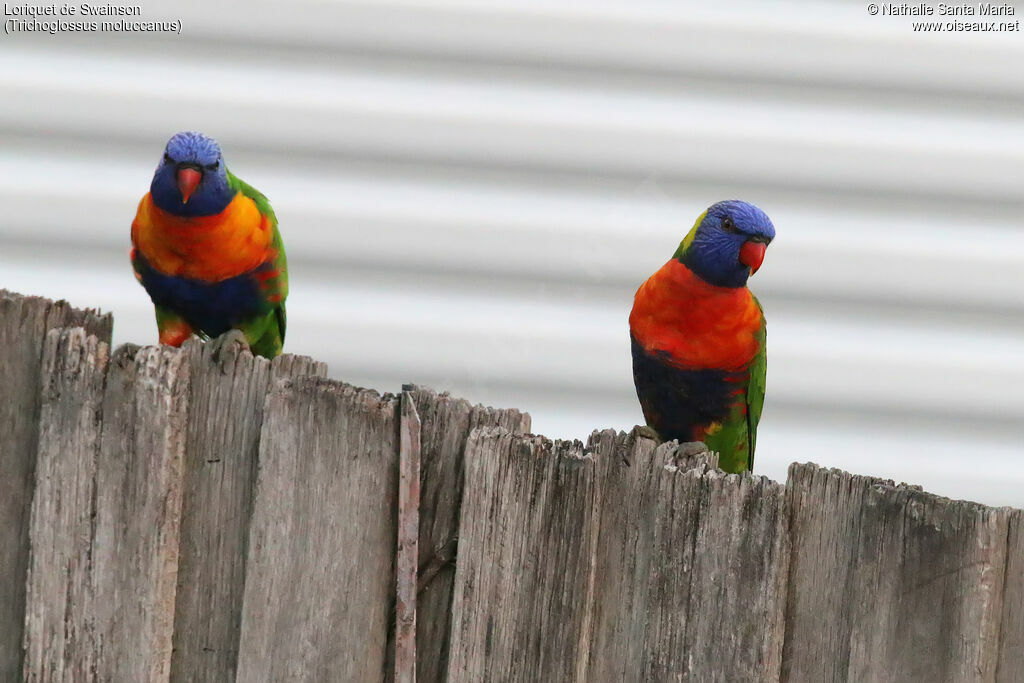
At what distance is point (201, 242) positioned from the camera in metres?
2.27

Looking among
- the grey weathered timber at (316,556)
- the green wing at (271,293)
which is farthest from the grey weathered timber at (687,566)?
the green wing at (271,293)

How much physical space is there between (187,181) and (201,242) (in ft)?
0.50

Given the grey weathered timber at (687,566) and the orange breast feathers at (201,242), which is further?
the orange breast feathers at (201,242)

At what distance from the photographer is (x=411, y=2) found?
252 centimetres

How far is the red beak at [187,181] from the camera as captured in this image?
220 centimetres

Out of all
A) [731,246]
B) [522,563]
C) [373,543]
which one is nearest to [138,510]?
[373,543]

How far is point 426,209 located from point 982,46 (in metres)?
1.55

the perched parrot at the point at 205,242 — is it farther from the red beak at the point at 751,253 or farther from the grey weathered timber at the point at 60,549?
the red beak at the point at 751,253

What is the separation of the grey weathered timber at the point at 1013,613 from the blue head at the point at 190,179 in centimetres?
179

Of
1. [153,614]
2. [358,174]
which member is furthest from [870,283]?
[153,614]

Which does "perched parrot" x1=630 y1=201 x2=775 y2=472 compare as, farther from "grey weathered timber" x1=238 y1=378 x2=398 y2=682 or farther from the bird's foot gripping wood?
"grey weathered timber" x1=238 y1=378 x2=398 y2=682

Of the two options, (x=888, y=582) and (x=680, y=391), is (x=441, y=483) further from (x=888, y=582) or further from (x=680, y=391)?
(x=680, y=391)

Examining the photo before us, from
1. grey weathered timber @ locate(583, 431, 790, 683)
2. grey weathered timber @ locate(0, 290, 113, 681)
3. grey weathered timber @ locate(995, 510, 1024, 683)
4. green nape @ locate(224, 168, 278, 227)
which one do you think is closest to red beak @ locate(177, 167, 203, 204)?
green nape @ locate(224, 168, 278, 227)

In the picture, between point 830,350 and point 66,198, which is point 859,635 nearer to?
point 830,350
